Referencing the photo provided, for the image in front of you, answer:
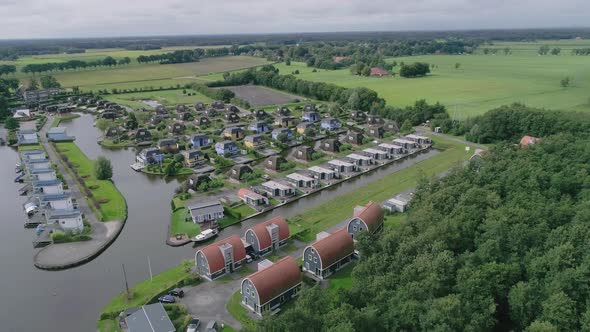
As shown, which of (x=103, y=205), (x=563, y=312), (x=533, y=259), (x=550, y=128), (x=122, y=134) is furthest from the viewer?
(x=122, y=134)

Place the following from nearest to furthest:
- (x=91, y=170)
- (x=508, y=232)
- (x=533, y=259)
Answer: (x=533, y=259)
(x=508, y=232)
(x=91, y=170)

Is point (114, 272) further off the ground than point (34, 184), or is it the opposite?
point (34, 184)

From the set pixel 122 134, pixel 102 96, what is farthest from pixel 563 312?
pixel 102 96

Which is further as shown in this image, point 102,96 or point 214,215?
point 102,96

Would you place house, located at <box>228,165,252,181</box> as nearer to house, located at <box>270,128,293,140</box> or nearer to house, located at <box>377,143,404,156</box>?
house, located at <box>270,128,293,140</box>

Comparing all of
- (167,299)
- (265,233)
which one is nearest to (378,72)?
(265,233)

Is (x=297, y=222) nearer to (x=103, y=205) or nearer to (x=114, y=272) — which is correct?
(x=114, y=272)

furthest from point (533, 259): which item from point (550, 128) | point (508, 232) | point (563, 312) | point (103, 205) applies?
point (550, 128)

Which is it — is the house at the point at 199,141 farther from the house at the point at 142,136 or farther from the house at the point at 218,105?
the house at the point at 218,105

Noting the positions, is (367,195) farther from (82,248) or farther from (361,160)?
(82,248)
